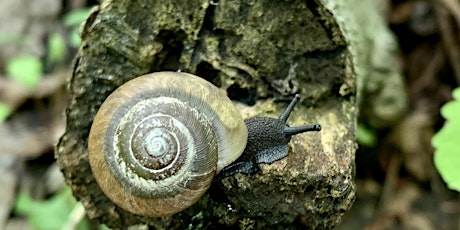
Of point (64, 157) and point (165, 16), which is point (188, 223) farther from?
point (165, 16)

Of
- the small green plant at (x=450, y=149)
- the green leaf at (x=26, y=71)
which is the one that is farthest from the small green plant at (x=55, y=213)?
the small green plant at (x=450, y=149)

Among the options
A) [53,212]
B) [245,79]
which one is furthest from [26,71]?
[245,79]

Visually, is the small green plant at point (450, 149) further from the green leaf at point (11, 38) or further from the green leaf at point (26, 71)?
the green leaf at point (11, 38)

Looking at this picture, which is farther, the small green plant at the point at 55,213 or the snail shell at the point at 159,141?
the small green plant at the point at 55,213

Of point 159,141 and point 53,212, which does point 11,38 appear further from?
point 159,141

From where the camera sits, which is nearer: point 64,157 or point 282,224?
point 282,224

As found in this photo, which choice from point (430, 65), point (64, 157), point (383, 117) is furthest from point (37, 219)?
point (430, 65)

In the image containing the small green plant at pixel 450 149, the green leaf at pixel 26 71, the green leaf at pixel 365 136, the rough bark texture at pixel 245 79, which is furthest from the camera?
the green leaf at pixel 26 71

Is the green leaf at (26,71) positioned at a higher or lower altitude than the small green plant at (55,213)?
higher
